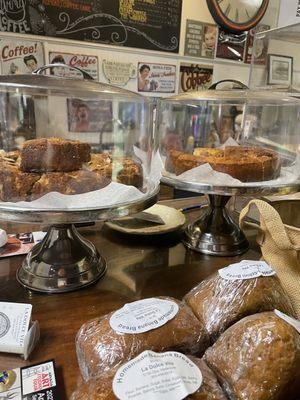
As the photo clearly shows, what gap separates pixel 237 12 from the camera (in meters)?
2.30

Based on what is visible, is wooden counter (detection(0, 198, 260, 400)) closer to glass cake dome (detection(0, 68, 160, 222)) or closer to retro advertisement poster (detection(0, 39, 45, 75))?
glass cake dome (detection(0, 68, 160, 222))

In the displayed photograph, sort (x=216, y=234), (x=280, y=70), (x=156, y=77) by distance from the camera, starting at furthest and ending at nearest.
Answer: (x=156, y=77) < (x=280, y=70) < (x=216, y=234)

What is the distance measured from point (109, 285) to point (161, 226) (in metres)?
0.27

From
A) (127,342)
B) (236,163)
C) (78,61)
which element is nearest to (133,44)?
(78,61)

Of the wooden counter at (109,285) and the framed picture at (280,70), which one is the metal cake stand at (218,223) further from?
the framed picture at (280,70)

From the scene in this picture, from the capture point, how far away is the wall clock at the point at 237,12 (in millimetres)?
2225

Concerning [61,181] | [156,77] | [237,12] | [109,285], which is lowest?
[109,285]

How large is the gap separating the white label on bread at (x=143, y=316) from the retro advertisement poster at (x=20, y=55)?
1575mm

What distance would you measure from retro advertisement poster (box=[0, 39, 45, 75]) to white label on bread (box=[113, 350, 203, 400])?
5.49ft

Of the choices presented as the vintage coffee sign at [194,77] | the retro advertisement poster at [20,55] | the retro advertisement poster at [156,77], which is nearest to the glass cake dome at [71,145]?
the retro advertisement poster at [20,55]

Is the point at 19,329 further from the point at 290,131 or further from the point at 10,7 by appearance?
the point at 10,7

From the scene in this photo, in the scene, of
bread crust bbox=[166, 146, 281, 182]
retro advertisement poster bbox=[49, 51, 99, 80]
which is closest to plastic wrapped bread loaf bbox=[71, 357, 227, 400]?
bread crust bbox=[166, 146, 281, 182]

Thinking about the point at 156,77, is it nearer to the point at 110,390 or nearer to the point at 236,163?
the point at 236,163

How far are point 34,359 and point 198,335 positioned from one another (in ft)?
0.83
